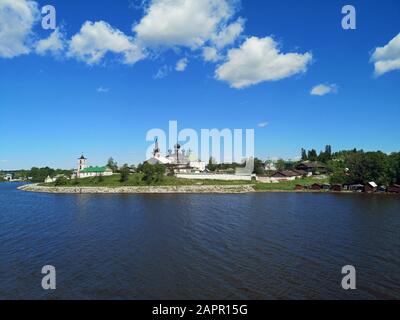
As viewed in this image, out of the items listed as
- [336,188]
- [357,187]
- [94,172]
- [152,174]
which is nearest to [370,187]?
[357,187]

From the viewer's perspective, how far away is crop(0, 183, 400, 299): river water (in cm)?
1703

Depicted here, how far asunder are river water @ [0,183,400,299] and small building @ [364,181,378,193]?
3463 centimetres

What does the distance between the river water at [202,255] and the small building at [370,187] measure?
34626 mm

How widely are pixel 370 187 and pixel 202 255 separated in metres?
60.5

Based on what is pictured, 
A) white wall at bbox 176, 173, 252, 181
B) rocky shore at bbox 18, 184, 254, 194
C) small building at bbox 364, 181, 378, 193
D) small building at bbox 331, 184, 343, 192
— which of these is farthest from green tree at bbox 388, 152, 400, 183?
white wall at bbox 176, 173, 252, 181

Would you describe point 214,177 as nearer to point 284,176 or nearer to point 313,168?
point 284,176

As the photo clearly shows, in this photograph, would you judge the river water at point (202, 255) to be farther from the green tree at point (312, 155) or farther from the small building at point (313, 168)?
the green tree at point (312, 155)

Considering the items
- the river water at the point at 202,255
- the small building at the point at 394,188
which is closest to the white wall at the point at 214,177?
the small building at the point at 394,188

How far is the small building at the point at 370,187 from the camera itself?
7188 centimetres

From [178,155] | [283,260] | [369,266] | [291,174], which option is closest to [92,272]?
[283,260]

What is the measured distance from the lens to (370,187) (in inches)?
2847

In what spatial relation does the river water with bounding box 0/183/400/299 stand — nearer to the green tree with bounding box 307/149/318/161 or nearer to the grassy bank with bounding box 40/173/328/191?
the grassy bank with bounding box 40/173/328/191

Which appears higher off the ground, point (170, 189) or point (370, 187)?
point (370, 187)
